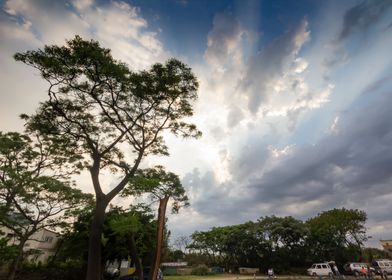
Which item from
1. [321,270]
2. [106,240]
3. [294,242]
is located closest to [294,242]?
[294,242]

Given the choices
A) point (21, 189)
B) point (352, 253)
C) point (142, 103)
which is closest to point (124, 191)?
point (142, 103)

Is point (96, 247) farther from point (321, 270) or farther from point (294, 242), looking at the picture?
point (294, 242)

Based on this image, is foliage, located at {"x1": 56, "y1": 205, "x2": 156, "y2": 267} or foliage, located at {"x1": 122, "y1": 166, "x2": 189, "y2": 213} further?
foliage, located at {"x1": 56, "y1": 205, "x2": 156, "y2": 267}

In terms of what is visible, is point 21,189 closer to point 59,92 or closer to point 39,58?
point 59,92

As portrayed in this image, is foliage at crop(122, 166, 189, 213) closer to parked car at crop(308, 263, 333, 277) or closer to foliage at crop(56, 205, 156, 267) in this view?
foliage at crop(56, 205, 156, 267)

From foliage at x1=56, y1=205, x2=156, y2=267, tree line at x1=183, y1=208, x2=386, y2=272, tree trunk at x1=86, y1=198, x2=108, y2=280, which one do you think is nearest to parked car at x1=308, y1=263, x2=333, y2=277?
tree line at x1=183, y1=208, x2=386, y2=272

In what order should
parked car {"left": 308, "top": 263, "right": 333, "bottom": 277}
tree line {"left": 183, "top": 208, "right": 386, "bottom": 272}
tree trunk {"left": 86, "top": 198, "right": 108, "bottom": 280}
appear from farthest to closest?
tree line {"left": 183, "top": 208, "right": 386, "bottom": 272}, parked car {"left": 308, "top": 263, "right": 333, "bottom": 277}, tree trunk {"left": 86, "top": 198, "right": 108, "bottom": 280}

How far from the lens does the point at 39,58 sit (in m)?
10.9

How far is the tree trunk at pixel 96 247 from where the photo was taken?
11461 millimetres

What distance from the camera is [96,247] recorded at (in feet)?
38.9

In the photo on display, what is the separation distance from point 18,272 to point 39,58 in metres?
23.2

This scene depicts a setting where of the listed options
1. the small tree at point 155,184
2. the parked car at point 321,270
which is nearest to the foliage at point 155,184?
the small tree at point 155,184

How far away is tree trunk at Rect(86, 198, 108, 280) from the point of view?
11.5 m

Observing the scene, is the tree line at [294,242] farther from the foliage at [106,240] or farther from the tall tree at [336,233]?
the foliage at [106,240]
